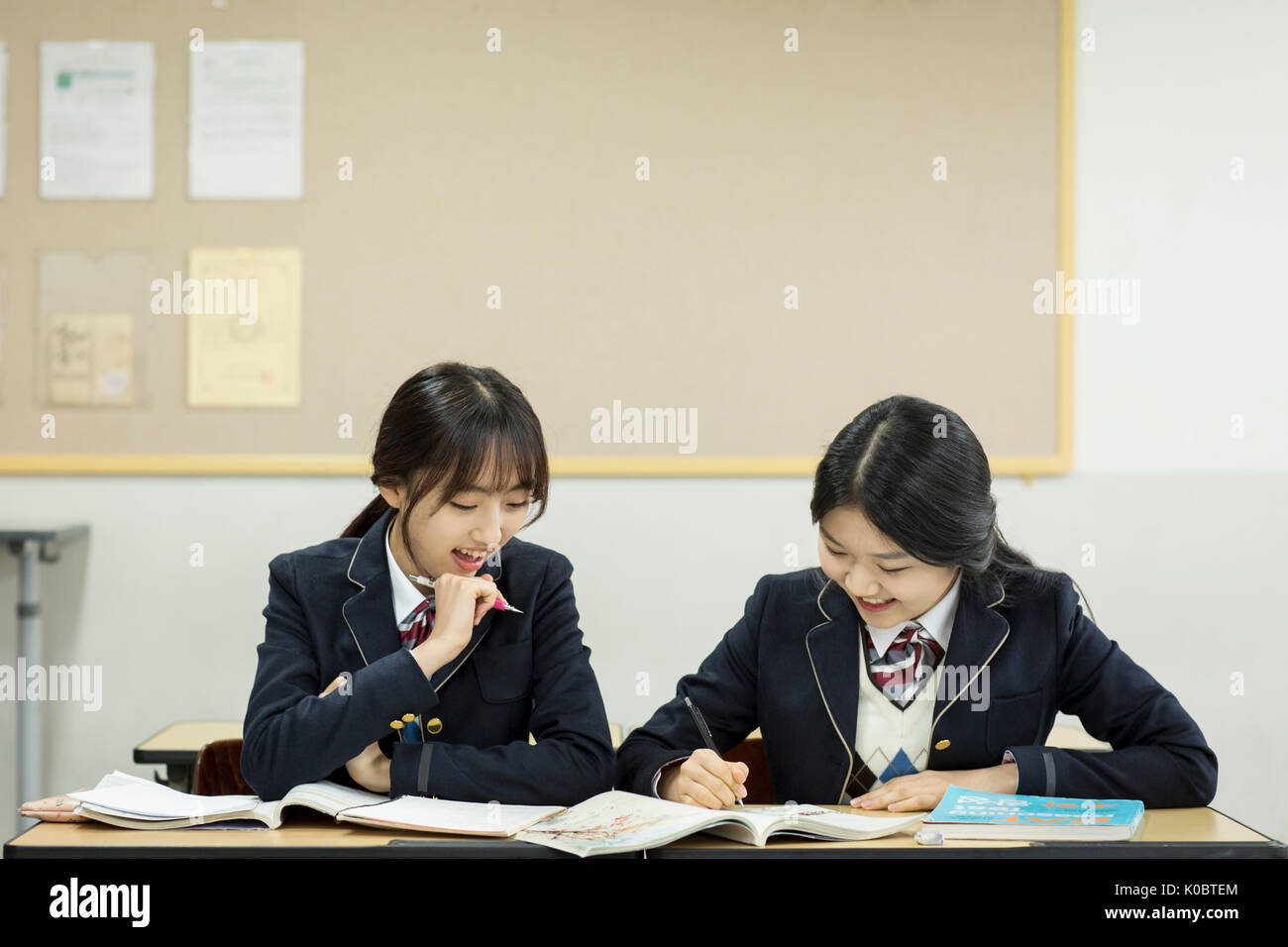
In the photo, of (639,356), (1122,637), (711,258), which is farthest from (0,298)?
(1122,637)

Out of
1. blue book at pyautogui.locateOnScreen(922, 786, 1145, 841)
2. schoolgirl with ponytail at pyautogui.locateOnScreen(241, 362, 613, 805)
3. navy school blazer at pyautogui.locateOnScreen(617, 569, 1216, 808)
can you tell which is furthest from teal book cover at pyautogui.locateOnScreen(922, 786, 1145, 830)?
schoolgirl with ponytail at pyautogui.locateOnScreen(241, 362, 613, 805)

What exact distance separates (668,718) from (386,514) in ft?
1.77

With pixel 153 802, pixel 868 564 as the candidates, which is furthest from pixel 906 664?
pixel 153 802

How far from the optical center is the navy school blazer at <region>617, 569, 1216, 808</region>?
161 cm

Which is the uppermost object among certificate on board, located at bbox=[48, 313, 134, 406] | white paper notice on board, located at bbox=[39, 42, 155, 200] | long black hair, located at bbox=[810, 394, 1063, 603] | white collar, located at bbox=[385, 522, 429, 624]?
white paper notice on board, located at bbox=[39, 42, 155, 200]

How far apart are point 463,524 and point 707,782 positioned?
19.2 inches

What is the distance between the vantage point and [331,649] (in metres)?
1.63

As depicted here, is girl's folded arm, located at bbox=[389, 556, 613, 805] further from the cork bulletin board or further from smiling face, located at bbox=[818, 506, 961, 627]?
the cork bulletin board

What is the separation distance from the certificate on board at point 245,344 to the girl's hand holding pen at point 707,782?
5.59 ft

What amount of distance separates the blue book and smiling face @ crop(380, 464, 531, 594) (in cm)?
69

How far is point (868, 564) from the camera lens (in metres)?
1.55

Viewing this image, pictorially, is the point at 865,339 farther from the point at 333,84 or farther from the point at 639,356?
the point at 333,84

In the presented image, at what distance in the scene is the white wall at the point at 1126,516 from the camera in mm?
2826

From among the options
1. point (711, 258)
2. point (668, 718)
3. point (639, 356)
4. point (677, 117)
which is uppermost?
point (677, 117)
